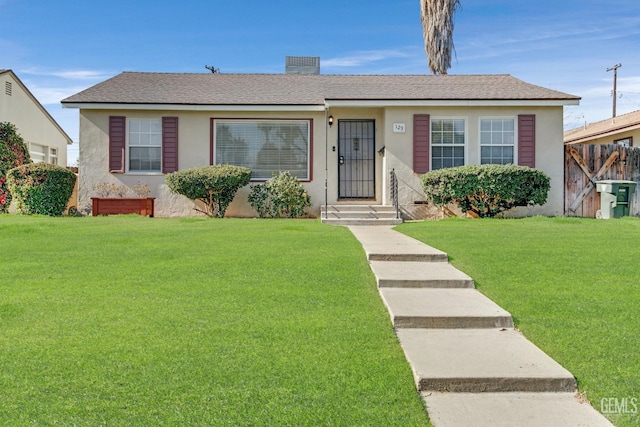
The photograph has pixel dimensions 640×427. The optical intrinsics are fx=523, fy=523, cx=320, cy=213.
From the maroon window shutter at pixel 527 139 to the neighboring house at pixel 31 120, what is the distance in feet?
59.6

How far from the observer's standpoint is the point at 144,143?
1401 cm

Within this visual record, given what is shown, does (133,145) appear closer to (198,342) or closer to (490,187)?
(490,187)

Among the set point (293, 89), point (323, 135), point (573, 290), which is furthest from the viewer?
point (293, 89)

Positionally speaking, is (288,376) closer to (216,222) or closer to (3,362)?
(3,362)

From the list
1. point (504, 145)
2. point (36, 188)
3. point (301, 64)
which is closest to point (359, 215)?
point (504, 145)

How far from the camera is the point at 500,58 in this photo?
2120 centimetres

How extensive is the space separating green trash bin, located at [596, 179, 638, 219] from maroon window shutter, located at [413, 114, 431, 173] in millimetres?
4584

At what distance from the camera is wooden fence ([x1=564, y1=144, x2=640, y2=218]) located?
542 inches

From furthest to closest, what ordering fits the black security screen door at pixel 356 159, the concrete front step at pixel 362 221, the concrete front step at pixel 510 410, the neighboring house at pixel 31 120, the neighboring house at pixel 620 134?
the neighboring house at pixel 31 120 < the neighboring house at pixel 620 134 < the black security screen door at pixel 356 159 < the concrete front step at pixel 362 221 < the concrete front step at pixel 510 410

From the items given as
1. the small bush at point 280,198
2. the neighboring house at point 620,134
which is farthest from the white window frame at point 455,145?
the neighboring house at point 620,134

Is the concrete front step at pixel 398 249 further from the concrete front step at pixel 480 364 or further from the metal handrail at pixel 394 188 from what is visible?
the metal handrail at pixel 394 188

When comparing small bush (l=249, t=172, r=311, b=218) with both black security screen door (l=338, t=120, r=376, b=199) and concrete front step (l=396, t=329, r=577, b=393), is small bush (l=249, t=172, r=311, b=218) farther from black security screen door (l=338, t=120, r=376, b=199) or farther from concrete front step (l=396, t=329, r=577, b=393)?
concrete front step (l=396, t=329, r=577, b=393)

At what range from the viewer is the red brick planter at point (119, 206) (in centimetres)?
1360
